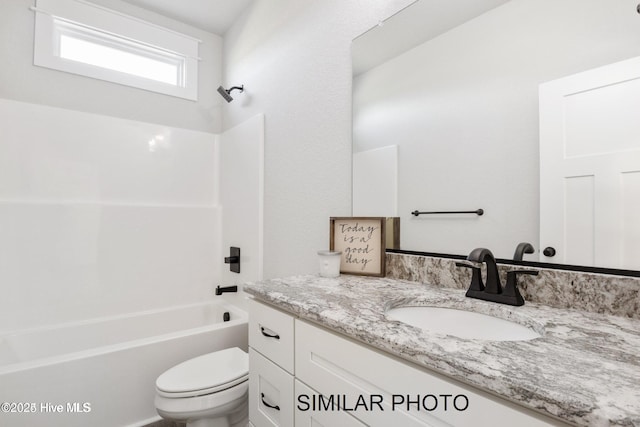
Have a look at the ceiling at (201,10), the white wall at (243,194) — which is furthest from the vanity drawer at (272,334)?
the ceiling at (201,10)

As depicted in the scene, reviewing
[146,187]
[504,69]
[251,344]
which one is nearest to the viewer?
[504,69]

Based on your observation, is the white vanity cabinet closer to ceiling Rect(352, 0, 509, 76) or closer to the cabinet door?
the cabinet door

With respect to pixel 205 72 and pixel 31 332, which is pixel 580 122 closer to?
pixel 205 72

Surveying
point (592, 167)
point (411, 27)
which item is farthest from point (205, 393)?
→ point (411, 27)

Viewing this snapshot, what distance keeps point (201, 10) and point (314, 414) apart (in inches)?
107

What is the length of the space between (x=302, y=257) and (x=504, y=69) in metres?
1.22

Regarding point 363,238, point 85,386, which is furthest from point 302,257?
point 85,386

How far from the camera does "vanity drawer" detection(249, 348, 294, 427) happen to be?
3.07 ft

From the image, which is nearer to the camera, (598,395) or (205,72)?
(598,395)

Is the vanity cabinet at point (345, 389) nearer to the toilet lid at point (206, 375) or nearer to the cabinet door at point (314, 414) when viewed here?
the cabinet door at point (314, 414)

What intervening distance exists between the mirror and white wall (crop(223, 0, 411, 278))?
0.33 feet

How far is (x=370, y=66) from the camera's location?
1.36 m

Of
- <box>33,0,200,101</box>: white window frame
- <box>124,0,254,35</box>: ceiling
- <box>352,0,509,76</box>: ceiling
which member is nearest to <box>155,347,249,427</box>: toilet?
<box>352,0,509,76</box>: ceiling

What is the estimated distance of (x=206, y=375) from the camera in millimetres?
1400
